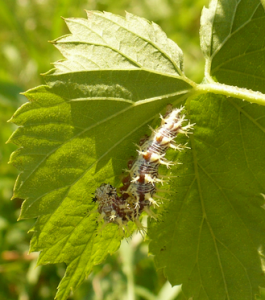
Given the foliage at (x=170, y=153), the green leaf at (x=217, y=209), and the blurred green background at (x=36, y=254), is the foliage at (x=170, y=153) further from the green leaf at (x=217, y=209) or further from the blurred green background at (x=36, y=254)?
the blurred green background at (x=36, y=254)

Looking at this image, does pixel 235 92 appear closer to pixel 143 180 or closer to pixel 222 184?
pixel 222 184

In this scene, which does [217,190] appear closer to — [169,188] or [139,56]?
[169,188]

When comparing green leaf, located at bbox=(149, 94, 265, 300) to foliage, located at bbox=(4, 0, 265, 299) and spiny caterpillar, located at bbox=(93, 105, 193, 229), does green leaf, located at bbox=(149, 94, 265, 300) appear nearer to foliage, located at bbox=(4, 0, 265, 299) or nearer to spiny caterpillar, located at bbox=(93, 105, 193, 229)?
foliage, located at bbox=(4, 0, 265, 299)

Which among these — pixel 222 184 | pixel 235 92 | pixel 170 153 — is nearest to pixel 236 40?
pixel 235 92

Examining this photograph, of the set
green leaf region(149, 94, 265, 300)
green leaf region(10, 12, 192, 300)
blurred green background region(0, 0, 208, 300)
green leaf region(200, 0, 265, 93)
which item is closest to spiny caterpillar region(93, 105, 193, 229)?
green leaf region(10, 12, 192, 300)

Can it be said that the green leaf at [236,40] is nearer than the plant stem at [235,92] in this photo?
No

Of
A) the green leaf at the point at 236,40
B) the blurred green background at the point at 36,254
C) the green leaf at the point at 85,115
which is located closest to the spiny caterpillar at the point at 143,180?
the green leaf at the point at 85,115

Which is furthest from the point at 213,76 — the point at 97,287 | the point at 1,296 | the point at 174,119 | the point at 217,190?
the point at 1,296

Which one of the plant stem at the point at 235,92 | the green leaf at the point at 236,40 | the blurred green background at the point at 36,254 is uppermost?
the green leaf at the point at 236,40
